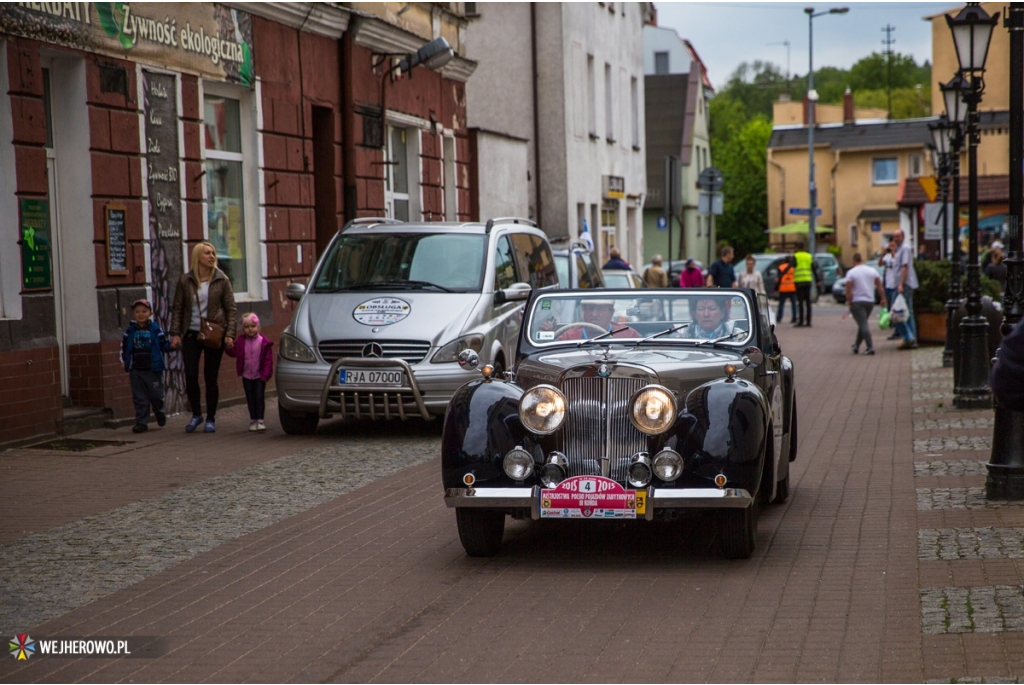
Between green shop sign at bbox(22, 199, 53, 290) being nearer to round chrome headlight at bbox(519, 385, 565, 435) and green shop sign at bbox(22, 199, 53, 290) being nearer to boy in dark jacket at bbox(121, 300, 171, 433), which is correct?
boy in dark jacket at bbox(121, 300, 171, 433)

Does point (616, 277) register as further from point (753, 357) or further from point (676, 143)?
point (676, 143)

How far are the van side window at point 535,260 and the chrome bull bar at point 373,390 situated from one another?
264cm

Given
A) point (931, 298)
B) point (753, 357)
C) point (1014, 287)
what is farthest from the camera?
point (931, 298)

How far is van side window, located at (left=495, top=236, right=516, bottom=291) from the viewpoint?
14367mm

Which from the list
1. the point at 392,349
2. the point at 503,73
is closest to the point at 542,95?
the point at 503,73

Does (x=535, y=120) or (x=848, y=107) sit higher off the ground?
(x=848, y=107)

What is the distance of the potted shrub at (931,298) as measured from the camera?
2414 cm

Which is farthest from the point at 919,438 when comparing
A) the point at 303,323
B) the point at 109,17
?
the point at 109,17

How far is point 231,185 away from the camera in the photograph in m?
17.5

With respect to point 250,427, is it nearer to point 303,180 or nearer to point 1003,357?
point 303,180

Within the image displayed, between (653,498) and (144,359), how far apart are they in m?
7.58

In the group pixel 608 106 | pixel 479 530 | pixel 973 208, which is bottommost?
pixel 479 530

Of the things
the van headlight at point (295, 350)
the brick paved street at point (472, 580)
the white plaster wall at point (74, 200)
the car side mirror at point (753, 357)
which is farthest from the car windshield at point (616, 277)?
the car side mirror at point (753, 357)

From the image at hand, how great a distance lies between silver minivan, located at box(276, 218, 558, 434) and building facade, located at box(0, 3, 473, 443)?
78.3 inches
